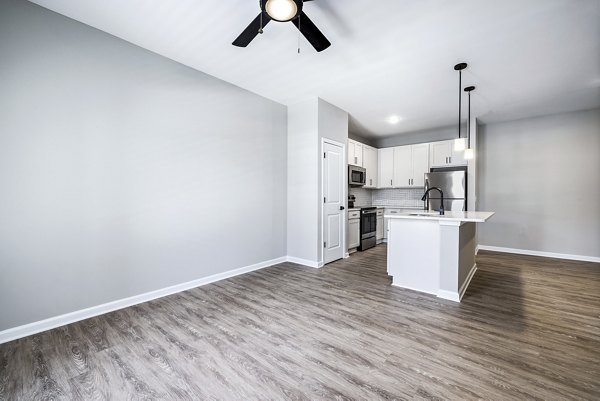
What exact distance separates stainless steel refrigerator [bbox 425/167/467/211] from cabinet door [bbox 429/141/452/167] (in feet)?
0.83

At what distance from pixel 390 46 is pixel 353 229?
3.31 metres

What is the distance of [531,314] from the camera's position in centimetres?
249

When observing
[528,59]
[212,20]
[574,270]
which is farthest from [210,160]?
[574,270]

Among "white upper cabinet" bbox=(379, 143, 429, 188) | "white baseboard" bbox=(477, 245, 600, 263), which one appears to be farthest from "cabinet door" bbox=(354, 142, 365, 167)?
"white baseboard" bbox=(477, 245, 600, 263)

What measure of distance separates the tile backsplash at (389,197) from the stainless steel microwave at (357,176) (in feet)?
1.27

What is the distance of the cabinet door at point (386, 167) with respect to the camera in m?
6.32

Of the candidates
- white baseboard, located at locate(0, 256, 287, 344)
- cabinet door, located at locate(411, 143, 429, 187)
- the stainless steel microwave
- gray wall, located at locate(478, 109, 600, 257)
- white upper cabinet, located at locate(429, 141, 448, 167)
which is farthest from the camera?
cabinet door, located at locate(411, 143, 429, 187)

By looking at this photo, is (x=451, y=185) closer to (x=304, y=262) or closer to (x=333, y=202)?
(x=333, y=202)

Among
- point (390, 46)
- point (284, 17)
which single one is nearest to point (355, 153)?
point (390, 46)

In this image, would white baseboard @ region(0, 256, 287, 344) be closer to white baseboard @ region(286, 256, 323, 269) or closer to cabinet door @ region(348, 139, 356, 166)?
white baseboard @ region(286, 256, 323, 269)

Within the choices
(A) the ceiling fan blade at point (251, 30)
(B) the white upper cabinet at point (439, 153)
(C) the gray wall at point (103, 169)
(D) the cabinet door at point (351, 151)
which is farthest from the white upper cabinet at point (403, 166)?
(A) the ceiling fan blade at point (251, 30)

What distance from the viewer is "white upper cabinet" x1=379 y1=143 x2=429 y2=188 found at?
587 centimetres

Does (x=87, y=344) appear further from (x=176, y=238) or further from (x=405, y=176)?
(x=405, y=176)

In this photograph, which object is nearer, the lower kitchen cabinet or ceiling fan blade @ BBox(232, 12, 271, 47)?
ceiling fan blade @ BBox(232, 12, 271, 47)
